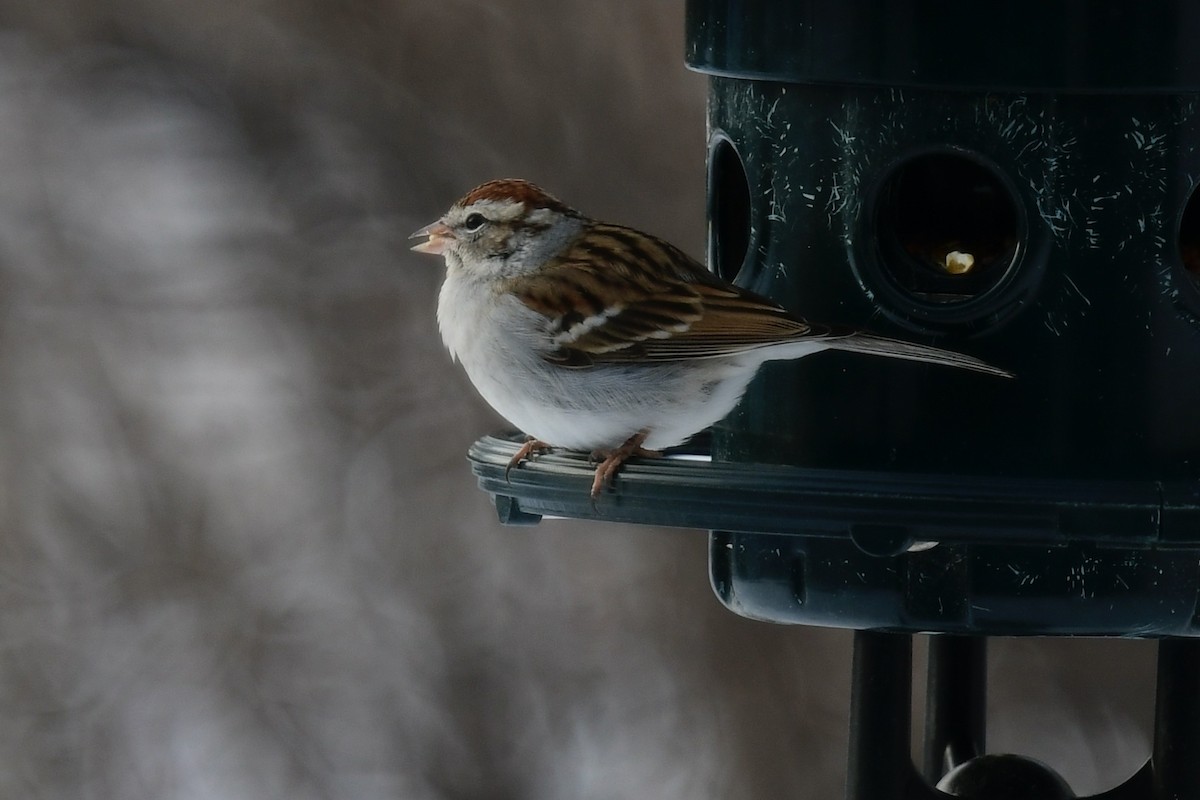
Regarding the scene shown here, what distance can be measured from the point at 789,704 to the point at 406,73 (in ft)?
8.56

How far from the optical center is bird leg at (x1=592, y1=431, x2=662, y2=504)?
3.96m

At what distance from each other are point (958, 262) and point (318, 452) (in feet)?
12.2

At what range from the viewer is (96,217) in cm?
767

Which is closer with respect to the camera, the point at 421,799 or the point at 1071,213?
the point at 1071,213

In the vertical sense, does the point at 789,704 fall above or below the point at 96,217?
below

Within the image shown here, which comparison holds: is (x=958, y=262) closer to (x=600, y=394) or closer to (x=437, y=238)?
(x=600, y=394)

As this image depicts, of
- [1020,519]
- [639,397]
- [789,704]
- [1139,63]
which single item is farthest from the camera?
[789,704]

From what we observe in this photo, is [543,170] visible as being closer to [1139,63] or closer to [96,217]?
[96,217]

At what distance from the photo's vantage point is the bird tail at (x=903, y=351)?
388 cm

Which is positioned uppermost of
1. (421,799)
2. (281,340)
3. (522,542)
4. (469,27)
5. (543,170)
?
(469,27)

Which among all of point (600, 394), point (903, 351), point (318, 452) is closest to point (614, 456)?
point (600, 394)

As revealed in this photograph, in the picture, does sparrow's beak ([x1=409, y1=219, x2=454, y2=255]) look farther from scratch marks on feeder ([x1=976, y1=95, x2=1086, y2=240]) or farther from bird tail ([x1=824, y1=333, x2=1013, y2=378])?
scratch marks on feeder ([x1=976, y1=95, x2=1086, y2=240])

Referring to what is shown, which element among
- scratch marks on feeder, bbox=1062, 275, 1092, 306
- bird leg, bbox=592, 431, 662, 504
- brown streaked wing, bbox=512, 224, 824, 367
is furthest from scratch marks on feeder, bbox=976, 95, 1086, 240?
bird leg, bbox=592, 431, 662, 504

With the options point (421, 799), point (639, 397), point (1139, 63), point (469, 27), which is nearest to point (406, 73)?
point (469, 27)
